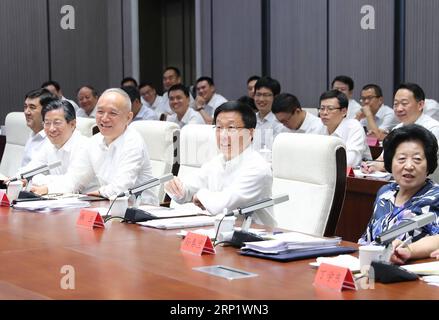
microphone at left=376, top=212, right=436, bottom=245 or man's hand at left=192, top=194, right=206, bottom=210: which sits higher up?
microphone at left=376, top=212, right=436, bottom=245

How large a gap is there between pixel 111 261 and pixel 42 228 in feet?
2.45

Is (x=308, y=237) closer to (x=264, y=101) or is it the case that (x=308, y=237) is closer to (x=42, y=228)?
(x=42, y=228)

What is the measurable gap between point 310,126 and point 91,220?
3512 mm

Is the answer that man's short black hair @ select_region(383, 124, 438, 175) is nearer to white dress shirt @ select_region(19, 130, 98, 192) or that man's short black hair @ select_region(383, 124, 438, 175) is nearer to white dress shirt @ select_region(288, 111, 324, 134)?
white dress shirt @ select_region(19, 130, 98, 192)

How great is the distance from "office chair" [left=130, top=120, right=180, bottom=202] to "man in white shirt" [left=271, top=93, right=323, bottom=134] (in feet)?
5.63

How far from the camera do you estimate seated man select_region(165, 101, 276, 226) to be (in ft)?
11.8

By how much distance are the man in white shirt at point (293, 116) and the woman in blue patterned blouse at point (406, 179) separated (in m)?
3.31

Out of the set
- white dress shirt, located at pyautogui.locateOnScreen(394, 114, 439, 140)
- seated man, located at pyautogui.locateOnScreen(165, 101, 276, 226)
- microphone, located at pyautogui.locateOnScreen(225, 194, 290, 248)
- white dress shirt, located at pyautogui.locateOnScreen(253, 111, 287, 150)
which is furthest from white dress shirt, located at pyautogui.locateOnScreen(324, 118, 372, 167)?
microphone, located at pyautogui.locateOnScreen(225, 194, 290, 248)

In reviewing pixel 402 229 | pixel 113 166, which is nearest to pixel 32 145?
pixel 113 166

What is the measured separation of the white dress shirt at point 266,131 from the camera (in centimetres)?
633

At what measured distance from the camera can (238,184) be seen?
11.9 feet

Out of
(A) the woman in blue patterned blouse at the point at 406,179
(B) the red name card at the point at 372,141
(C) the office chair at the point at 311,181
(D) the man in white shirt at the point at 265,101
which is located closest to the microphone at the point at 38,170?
(C) the office chair at the point at 311,181
